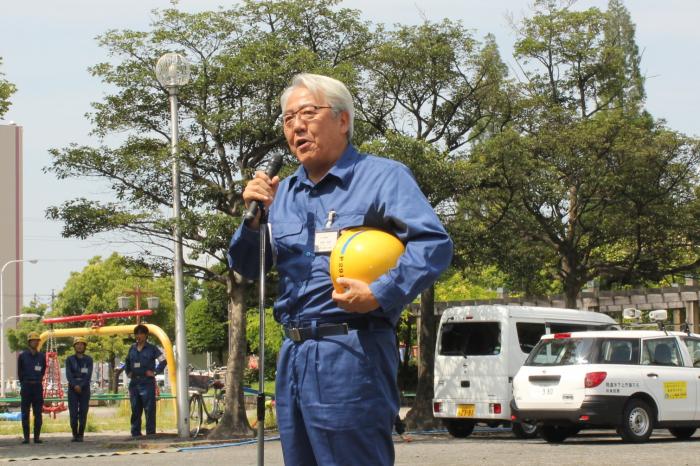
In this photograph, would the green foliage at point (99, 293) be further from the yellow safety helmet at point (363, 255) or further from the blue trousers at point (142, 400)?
the yellow safety helmet at point (363, 255)

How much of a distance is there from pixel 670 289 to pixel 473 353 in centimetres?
1024

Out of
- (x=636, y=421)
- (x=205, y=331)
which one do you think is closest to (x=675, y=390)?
(x=636, y=421)

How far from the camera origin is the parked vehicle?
18.5 meters

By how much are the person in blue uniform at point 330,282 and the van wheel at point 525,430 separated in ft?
58.2

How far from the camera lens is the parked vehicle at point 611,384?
18484 millimetres

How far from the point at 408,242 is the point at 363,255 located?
0.55 ft

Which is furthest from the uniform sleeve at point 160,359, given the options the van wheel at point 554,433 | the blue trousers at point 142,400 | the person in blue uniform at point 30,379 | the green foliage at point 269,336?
the green foliage at point 269,336

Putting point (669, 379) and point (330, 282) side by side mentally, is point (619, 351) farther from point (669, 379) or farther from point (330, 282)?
point (330, 282)

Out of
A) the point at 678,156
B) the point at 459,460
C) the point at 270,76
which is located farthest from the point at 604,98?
the point at 459,460

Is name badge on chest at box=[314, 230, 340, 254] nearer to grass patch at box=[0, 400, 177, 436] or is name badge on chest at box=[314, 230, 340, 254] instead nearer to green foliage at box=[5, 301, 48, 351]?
grass patch at box=[0, 400, 177, 436]

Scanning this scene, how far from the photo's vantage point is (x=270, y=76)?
2059 cm

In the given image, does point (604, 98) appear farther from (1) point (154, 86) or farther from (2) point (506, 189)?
(1) point (154, 86)

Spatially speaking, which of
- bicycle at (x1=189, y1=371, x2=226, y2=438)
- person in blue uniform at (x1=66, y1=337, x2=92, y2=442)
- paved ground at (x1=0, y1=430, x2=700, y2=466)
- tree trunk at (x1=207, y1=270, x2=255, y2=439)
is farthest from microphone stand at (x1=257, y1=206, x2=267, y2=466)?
bicycle at (x1=189, y1=371, x2=226, y2=438)

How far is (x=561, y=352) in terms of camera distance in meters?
19.3
